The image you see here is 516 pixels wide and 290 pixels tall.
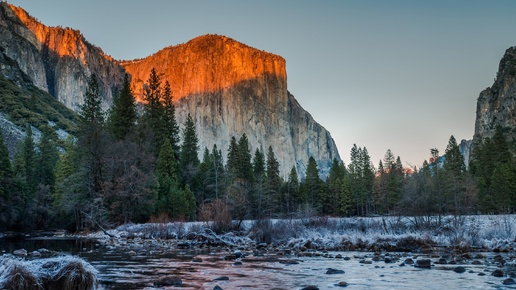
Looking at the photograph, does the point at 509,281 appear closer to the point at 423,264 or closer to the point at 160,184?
the point at 423,264

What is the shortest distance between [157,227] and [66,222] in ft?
60.2

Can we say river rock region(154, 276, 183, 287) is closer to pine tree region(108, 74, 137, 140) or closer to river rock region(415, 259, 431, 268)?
river rock region(415, 259, 431, 268)

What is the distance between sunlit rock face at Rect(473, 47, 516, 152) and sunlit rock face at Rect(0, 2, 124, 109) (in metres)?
156

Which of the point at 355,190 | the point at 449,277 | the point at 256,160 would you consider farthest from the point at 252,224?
the point at 355,190

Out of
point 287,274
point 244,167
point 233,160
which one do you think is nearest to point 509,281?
point 287,274

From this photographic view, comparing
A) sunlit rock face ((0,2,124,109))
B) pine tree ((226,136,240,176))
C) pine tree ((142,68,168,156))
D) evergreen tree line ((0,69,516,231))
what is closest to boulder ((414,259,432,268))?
evergreen tree line ((0,69,516,231))

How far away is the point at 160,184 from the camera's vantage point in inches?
1702

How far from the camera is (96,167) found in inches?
1505

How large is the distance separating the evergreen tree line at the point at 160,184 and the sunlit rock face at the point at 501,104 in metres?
69.4

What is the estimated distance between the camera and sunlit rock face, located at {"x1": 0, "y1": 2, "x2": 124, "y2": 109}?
15600 centimetres

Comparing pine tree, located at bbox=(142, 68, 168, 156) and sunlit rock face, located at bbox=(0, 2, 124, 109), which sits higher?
sunlit rock face, located at bbox=(0, 2, 124, 109)

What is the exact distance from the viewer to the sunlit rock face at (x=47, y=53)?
156000 mm

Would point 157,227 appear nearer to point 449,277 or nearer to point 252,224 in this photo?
point 252,224

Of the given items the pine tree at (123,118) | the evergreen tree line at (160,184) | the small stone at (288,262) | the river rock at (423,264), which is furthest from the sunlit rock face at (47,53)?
the river rock at (423,264)
